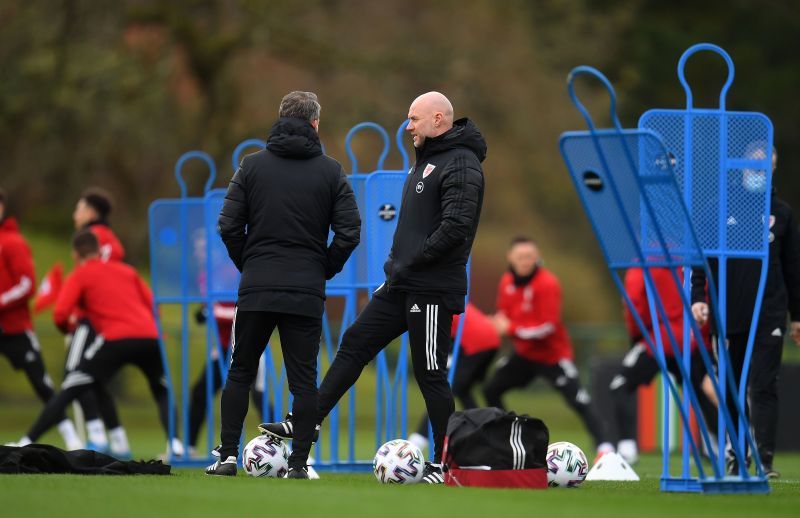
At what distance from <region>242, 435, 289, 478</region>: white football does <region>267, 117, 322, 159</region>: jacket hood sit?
1.69m

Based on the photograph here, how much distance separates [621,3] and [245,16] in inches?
312

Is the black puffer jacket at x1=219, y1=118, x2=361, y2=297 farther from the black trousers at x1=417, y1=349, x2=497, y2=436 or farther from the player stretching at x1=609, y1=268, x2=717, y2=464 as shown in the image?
the black trousers at x1=417, y1=349, x2=497, y2=436

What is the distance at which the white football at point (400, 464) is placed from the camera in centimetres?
880

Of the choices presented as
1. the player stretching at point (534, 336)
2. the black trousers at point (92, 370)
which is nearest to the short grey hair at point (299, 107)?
the black trousers at point (92, 370)

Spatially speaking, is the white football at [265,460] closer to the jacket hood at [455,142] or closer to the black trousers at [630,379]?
the jacket hood at [455,142]

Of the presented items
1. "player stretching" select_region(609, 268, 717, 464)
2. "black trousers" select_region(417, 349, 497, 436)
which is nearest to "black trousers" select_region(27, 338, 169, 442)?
"black trousers" select_region(417, 349, 497, 436)

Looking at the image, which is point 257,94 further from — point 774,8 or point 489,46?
point 774,8

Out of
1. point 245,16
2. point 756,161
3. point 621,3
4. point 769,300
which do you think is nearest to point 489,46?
point 621,3

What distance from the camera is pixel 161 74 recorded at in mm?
24391

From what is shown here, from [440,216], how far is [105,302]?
4.58 m

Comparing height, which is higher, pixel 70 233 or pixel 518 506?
pixel 70 233

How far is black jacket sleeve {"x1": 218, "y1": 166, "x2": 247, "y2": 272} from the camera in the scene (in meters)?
9.06

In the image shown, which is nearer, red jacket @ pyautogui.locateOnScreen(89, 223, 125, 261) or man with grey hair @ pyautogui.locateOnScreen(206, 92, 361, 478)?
man with grey hair @ pyautogui.locateOnScreen(206, 92, 361, 478)

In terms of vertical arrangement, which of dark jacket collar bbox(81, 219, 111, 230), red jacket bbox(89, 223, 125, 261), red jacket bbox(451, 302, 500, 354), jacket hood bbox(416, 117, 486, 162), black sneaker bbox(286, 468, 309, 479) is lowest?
black sneaker bbox(286, 468, 309, 479)
